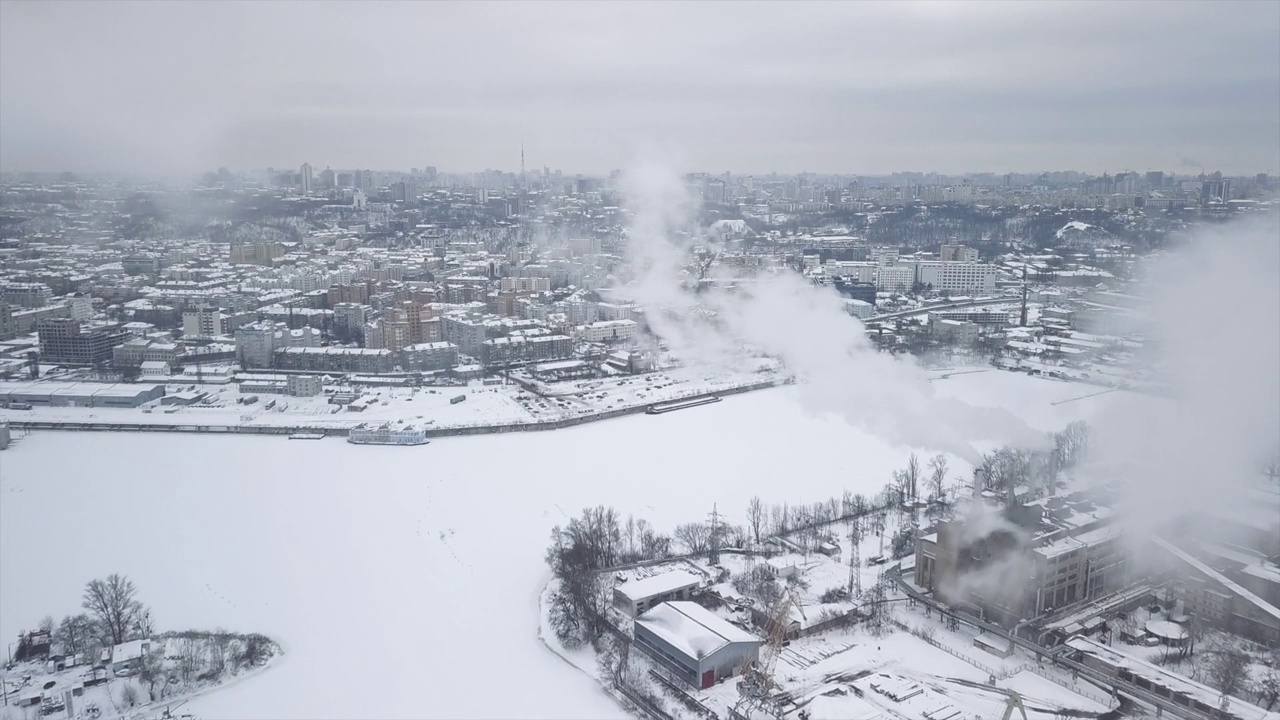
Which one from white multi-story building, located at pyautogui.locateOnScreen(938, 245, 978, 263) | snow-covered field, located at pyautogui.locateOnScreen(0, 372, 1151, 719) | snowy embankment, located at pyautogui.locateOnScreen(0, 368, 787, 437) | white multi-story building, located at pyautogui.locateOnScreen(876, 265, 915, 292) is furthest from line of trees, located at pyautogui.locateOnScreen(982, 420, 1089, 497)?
white multi-story building, located at pyautogui.locateOnScreen(938, 245, 978, 263)

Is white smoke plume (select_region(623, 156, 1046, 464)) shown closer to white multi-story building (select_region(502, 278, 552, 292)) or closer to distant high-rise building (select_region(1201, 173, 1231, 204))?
white multi-story building (select_region(502, 278, 552, 292))

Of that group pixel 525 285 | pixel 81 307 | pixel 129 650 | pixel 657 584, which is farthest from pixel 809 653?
pixel 81 307

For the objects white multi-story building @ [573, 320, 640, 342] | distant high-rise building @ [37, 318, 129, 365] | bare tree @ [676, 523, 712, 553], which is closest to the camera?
bare tree @ [676, 523, 712, 553]

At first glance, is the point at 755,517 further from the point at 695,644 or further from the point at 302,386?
the point at 302,386

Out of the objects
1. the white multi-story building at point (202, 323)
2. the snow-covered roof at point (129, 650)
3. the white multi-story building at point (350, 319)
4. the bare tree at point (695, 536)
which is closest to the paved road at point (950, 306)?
the white multi-story building at point (350, 319)

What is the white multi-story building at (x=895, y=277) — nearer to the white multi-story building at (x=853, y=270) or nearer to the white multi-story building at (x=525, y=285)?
the white multi-story building at (x=853, y=270)

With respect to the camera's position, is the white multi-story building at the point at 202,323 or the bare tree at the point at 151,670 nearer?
the bare tree at the point at 151,670

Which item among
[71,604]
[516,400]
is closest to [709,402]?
[516,400]
